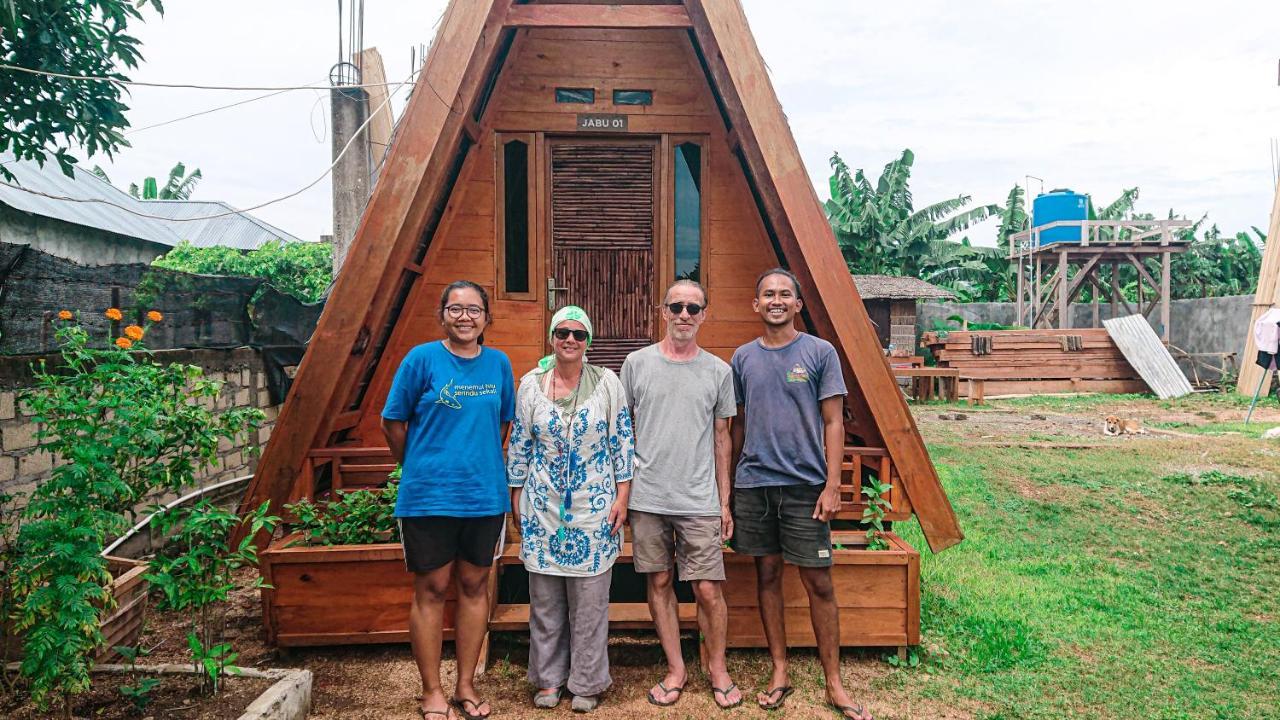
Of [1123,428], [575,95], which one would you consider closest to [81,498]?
[575,95]

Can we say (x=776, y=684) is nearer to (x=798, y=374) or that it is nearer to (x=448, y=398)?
(x=798, y=374)

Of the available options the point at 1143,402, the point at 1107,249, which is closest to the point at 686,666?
the point at 1143,402

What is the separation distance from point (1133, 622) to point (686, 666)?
2730mm

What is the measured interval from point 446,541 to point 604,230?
9.94 ft

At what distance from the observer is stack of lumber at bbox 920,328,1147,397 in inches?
688

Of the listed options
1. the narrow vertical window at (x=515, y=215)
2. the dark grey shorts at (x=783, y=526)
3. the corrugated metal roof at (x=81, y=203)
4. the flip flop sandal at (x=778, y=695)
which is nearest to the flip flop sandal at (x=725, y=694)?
the flip flop sandal at (x=778, y=695)

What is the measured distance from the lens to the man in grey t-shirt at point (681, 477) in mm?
3240

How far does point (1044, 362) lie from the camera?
17.6 m

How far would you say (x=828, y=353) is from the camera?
10.8 ft

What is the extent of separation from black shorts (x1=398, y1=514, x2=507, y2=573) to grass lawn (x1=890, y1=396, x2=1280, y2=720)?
2.09m

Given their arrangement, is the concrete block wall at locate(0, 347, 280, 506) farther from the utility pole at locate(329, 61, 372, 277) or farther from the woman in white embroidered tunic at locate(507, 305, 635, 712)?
the utility pole at locate(329, 61, 372, 277)

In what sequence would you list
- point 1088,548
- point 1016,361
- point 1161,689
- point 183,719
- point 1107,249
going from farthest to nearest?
1. point 1107,249
2. point 1016,361
3. point 1088,548
4. point 1161,689
5. point 183,719

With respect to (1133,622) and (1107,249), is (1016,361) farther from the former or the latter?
(1133,622)

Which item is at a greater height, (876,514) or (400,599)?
(876,514)
